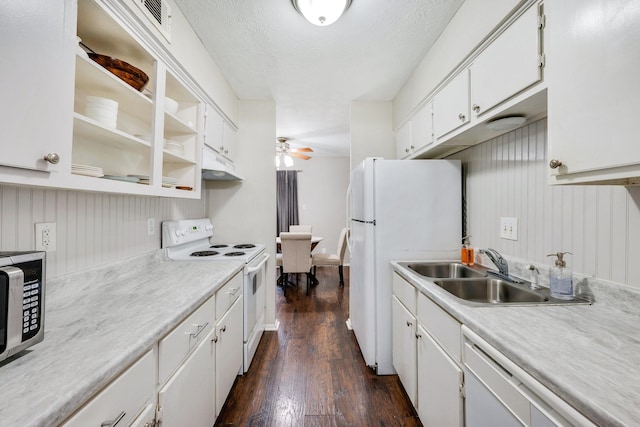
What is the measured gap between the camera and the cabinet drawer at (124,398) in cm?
58

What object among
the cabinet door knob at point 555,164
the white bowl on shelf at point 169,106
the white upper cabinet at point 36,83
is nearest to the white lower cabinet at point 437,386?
the cabinet door knob at point 555,164

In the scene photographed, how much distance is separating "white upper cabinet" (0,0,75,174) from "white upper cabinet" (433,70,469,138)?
1729mm

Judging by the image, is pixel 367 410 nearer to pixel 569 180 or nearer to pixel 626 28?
pixel 569 180

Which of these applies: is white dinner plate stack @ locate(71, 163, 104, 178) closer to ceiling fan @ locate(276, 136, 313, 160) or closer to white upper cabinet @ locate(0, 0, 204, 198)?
white upper cabinet @ locate(0, 0, 204, 198)

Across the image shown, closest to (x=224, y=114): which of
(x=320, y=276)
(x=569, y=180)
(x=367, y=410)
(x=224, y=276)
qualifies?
(x=224, y=276)

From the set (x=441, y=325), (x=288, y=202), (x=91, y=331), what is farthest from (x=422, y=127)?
(x=288, y=202)

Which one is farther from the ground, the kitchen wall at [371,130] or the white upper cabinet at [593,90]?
the kitchen wall at [371,130]

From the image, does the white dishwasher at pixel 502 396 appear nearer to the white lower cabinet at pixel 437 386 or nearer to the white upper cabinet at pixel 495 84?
the white lower cabinet at pixel 437 386

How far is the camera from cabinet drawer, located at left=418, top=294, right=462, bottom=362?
3.46 ft

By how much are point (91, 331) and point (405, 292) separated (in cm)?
151

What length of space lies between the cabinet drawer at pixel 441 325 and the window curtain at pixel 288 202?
4518 millimetres

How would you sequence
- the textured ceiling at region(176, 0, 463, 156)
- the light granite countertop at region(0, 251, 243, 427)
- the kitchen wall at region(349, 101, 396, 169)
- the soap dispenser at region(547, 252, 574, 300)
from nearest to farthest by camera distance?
the light granite countertop at region(0, 251, 243, 427) < the soap dispenser at region(547, 252, 574, 300) < the textured ceiling at region(176, 0, 463, 156) < the kitchen wall at region(349, 101, 396, 169)

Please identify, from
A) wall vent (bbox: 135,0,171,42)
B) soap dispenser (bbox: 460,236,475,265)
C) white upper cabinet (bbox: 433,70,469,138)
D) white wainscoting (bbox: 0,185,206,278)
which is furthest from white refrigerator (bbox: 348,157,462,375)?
white wainscoting (bbox: 0,185,206,278)

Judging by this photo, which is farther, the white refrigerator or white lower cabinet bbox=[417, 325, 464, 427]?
the white refrigerator
